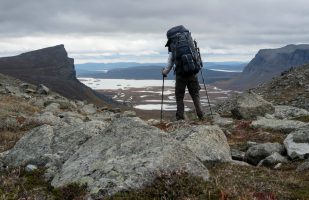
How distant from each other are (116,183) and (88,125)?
5712mm

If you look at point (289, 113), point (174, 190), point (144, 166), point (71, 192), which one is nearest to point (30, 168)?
point (71, 192)

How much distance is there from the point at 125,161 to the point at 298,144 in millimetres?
6624

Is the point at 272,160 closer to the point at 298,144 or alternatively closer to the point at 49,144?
the point at 298,144

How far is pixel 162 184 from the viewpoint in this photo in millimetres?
9258

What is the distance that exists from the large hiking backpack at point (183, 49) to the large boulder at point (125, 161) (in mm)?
8635

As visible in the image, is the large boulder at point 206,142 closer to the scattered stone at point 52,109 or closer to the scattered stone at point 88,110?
the scattered stone at point 52,109

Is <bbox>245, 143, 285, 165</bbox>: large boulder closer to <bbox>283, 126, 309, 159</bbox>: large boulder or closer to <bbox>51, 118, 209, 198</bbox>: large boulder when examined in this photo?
<bbox>283, 126, 309, 159</bbox>: large boulder

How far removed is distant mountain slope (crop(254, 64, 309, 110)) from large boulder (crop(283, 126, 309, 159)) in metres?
23.6

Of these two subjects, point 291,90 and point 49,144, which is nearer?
point 49,144

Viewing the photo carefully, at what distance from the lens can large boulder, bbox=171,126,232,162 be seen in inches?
505

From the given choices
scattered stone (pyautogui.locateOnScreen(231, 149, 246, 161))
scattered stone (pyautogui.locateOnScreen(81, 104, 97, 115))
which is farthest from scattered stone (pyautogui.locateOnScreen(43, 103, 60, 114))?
scattered stone (pyautogui.locateOnScreen(231, 149, 246, 161))

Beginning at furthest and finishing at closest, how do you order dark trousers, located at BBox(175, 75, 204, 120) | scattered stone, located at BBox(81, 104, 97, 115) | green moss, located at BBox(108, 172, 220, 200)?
scattered stone, located at BBox(81, 104, 97, 115)
dark trousers, located at BBox(175, 75, 204, 120)
green moss, located at BBox(108, 172, 220, 200)

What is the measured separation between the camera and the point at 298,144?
14.4 metres

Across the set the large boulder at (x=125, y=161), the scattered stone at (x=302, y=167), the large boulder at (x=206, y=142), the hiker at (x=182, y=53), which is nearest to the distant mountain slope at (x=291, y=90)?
the hiker at (x=182, y=53)
